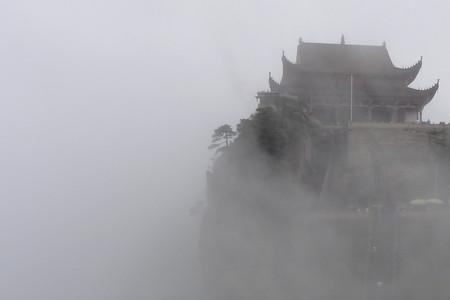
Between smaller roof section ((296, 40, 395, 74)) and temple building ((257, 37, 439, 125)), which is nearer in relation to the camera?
temple building ((257, 37, 439, 125))

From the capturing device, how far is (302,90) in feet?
28.2

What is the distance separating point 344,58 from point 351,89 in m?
0.91

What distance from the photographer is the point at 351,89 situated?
866cm

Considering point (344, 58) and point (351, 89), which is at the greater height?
point (344, 58)

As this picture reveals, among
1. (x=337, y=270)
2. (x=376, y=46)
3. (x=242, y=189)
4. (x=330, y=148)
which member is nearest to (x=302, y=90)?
(x=330, y=148)

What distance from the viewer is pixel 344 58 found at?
918cm

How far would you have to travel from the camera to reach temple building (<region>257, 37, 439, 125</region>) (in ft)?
28.3

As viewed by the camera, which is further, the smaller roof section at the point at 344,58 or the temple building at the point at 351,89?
the smaller roof section at the point at 344,58

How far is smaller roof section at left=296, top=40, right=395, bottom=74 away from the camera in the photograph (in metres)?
8.85

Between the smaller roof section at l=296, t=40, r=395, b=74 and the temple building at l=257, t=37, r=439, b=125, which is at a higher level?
the smaller roof section at l=296, t=40, r=395, b=74

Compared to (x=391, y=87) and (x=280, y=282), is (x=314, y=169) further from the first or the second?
(x=391, y=87)

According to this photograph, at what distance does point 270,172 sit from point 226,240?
1181mm

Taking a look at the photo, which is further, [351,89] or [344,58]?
[344,58]

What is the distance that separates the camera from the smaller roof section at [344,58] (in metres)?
8.85
